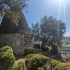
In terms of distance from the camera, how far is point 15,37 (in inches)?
822

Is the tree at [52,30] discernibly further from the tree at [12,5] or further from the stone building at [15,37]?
the tree at [12,5]

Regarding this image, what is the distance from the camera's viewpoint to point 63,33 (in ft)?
111

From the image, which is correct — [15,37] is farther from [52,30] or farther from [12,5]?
[52,30]

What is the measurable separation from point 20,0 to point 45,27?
18.6 m

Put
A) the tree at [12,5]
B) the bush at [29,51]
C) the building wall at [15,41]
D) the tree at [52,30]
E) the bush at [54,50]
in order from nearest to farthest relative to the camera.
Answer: the tree at [12,5] → the bush at [29,51] → the building wall at [15,41] → the bush at [54,50] → the tree at [52,30]

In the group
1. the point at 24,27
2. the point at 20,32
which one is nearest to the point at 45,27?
the point at 24,27

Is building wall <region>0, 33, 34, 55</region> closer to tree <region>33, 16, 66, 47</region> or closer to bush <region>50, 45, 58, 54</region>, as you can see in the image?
bush <region>50, 45, 58, 54</region>

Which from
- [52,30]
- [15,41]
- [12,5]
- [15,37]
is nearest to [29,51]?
[15,41]

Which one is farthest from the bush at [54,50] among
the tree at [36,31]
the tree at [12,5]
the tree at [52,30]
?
the tree at [12,5]

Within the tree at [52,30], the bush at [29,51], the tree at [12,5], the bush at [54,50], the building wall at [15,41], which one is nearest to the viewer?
the tree at [12,5]

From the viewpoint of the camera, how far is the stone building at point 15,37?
68.3 feet

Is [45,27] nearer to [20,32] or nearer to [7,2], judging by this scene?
[20,32]

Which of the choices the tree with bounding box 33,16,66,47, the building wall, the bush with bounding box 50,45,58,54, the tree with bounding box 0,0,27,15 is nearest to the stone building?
the building wall

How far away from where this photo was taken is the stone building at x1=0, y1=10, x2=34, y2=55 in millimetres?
20812
